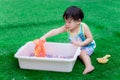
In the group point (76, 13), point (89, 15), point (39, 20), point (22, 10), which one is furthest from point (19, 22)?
point (76, 13)

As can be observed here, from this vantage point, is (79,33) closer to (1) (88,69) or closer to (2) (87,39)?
(2) (87,39)

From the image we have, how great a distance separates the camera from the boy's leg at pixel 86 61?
2313 mm

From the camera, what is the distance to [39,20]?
3818 millimetres

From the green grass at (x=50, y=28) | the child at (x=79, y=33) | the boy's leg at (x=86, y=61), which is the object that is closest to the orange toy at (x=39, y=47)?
the child at (x=79, y=33)

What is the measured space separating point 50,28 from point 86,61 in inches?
47.1

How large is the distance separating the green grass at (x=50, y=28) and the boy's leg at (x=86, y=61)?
0.04 metres

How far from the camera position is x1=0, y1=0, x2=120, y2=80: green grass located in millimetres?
2281

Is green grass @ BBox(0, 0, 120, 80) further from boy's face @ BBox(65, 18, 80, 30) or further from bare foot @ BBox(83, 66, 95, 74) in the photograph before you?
boy's face @ BBox(65, 18, 80, 30)

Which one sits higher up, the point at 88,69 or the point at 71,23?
the point at 71,23

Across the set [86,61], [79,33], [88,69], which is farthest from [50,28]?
[88,69]

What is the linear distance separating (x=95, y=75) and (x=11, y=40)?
3.70 feet

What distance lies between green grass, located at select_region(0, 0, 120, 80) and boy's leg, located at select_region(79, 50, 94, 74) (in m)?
0.04

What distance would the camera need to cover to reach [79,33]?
255 cm

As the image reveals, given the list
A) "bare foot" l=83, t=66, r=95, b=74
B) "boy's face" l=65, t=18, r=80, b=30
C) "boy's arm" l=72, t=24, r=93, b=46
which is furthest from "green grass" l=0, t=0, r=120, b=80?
"boy's face" l=65, t=18, r=80, b=30
